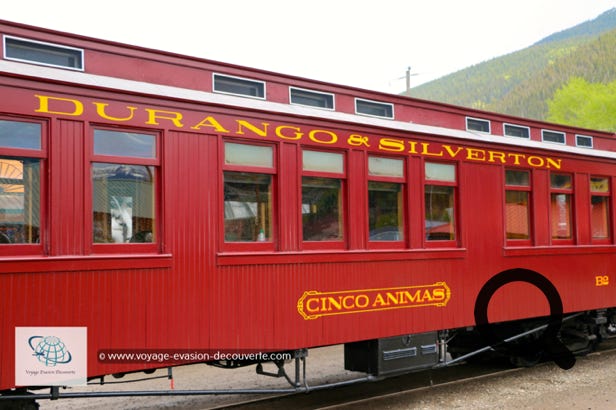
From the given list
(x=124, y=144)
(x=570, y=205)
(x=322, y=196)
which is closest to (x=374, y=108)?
(x=322, y=196)

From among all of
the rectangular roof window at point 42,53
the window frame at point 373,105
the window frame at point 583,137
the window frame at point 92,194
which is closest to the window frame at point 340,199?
the window frame at point 373,105

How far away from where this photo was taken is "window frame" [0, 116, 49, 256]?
430cm

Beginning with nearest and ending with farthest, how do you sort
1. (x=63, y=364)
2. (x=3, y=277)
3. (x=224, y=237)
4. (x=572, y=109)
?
(x=3, y=277) → (x=63, y=364) → (x=224, y=237) → (x=572, y=109)

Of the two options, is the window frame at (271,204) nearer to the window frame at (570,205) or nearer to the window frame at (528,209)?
the window frame at (528,209)

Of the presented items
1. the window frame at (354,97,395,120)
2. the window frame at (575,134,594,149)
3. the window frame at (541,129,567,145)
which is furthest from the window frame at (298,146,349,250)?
the window frame at (575,134,594,149)

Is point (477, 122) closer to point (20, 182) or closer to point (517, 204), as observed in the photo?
point (517, 204)

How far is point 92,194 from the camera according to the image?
15.3 ft

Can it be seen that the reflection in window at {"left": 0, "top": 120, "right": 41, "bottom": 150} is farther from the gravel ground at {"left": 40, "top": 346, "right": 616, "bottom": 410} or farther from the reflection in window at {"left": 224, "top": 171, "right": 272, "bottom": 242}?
the gravel ground at {"left": 40, "top": 346, "right": 616, "bottom": 410}

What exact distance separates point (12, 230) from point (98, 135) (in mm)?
964

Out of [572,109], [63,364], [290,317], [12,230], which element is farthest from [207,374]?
[572,109]

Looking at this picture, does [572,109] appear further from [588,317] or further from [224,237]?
[224,237]

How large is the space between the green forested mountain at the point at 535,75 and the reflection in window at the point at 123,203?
2671cm

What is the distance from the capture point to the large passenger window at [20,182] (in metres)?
4.30

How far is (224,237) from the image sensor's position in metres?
5.29
